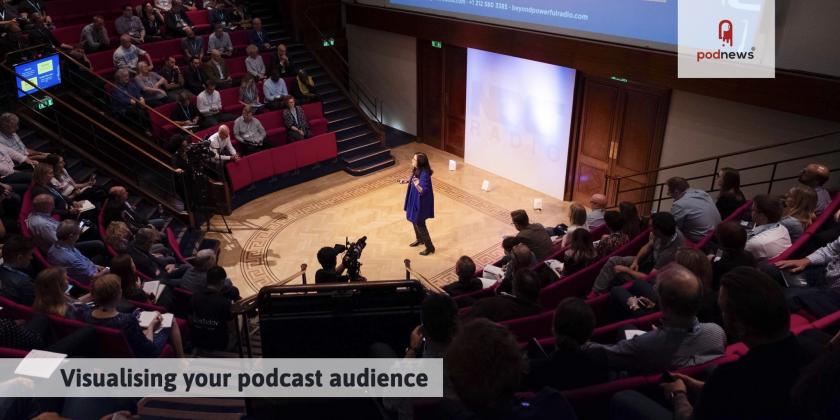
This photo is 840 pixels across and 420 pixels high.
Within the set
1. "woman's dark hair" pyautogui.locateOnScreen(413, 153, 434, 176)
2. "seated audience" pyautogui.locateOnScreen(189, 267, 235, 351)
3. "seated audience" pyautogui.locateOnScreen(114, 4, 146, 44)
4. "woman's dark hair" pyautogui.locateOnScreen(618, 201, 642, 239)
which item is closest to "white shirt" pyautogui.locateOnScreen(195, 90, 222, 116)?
"seated audience" pyautogui.locateOnScreen(114, 4, 146, 44)

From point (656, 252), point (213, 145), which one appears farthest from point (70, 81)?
point (656, 252)

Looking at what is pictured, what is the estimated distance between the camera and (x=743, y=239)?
367 cm

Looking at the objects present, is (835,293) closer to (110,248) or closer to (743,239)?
(743,239)

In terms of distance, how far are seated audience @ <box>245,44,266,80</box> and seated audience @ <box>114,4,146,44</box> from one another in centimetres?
178

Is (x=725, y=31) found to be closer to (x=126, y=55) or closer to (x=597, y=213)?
(x=597, y=213)

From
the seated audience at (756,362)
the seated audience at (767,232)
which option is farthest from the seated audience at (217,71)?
the seated audience at (756,362)

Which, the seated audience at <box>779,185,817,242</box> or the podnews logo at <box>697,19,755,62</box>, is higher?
the podnews logo at <box>697,19,755,62</box>

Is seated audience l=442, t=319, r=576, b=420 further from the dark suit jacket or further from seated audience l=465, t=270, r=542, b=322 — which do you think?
the dark suit jacket

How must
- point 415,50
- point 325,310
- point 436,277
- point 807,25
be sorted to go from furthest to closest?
point 415,50 < point 436,277 < point 807,25 < point 325,310

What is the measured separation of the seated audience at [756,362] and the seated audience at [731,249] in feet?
5.79

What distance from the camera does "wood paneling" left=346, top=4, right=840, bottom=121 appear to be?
5.93m

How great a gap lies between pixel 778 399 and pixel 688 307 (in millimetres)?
906

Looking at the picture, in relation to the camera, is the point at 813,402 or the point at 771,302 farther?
the point at 771,302

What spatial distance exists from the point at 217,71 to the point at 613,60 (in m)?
6.39
